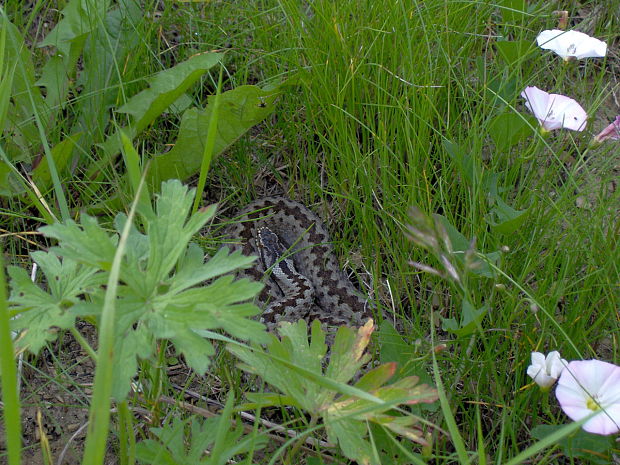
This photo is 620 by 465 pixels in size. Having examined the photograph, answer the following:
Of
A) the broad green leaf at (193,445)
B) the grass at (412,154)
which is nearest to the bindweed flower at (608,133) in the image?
the grass at (412,154)

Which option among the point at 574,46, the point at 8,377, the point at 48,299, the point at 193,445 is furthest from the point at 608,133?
the point at 8,377

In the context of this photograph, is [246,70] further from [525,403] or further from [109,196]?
[525,403]

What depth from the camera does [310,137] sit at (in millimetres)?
4520

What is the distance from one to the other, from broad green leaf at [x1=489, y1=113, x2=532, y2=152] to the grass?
0.21 feet

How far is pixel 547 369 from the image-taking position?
2.53m

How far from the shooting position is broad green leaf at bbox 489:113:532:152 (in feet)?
11.5

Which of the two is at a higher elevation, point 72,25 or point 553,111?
point 72,25

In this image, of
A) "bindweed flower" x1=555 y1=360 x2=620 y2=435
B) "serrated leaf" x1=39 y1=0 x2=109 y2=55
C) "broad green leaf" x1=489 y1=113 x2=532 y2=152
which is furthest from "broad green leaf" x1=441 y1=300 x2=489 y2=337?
"serrated leaf" x1=39 y1=0 x2=109 y2=55

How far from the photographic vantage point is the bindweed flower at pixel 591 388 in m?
2.35

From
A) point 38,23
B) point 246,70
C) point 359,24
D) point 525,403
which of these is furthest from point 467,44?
point 38,23

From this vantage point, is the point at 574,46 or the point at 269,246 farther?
the point at 269,246

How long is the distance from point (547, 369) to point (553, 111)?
52.3 inches

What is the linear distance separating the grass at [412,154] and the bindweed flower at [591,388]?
0.63m

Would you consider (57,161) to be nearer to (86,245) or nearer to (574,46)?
(86,245)
